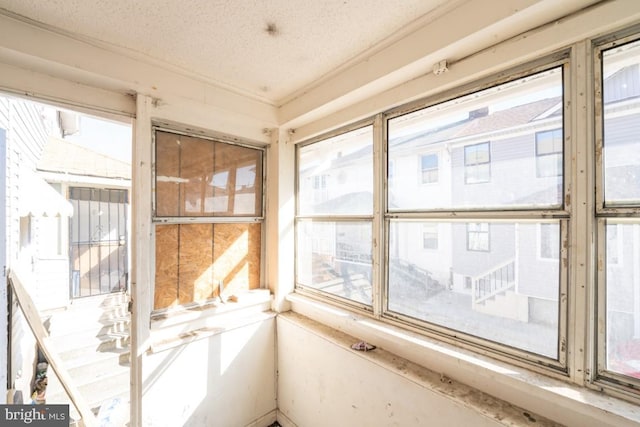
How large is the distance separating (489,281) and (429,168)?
70 centimetres

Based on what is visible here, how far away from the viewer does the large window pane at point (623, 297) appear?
0.98 metres

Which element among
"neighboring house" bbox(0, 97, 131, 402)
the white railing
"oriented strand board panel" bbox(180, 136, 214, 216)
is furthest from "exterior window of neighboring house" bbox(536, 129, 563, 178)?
"neighboring house" bbox(0, 97, 131, 402)

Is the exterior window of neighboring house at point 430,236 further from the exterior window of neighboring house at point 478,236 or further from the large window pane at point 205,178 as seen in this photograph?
the large window pane at point 205,178

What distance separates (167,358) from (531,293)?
2.19 meters

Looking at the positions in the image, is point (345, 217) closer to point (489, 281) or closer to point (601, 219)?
point (489, 281)

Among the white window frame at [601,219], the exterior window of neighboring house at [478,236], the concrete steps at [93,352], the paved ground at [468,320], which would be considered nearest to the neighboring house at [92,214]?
the concrete steps at [93,352]

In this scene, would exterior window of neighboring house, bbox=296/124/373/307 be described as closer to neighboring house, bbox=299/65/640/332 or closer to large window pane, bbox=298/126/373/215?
large window pane, bbox=298/126/373/215

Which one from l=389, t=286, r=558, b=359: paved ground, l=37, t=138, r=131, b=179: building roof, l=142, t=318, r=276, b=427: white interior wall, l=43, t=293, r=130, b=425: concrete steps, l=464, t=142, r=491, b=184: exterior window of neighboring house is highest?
l=37, t=138, r=131, b=179: building roof

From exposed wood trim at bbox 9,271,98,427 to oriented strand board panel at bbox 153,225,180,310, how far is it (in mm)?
1154

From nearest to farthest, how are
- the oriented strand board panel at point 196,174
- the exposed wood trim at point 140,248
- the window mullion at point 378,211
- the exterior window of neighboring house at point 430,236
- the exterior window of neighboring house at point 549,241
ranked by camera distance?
the exterior window of neighboring house at point 549,241 → the exterior window of neighboring house at point 430,236 → the exposed wood trim at point 140,248 → the window mullion at point 378,211 → the oriented strand board panel at point 196,174

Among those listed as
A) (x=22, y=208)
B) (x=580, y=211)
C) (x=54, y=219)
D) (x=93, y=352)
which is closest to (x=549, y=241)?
(x=580, y=211)

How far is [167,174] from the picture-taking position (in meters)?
1.93

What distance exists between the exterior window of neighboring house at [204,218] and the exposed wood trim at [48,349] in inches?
47.2

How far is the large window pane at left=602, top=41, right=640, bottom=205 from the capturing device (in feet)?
3.25
